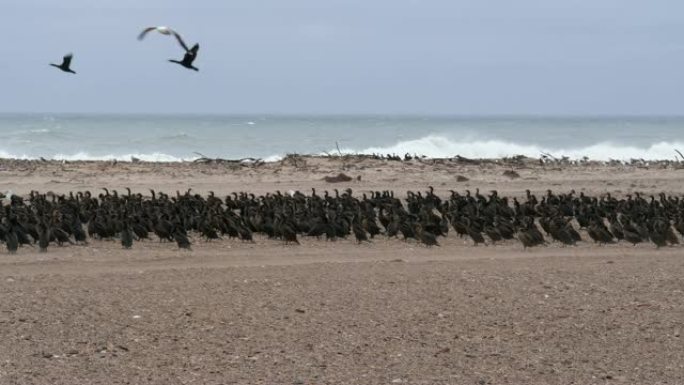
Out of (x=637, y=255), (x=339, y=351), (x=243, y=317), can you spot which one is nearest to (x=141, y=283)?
(x=243, y=317)

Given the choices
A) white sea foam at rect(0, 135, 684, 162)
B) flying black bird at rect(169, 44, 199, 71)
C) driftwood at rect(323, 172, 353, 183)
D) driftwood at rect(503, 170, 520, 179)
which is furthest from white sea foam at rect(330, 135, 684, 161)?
flying black bird at rect(169, 44, 199, 71)

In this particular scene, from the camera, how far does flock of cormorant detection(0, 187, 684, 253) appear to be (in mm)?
16109

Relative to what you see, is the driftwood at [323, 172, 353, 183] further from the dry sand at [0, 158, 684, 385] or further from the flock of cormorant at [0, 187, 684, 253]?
the dry sand at [0, 158, 684, 385]

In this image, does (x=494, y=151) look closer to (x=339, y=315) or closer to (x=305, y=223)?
(x=305, y=223)

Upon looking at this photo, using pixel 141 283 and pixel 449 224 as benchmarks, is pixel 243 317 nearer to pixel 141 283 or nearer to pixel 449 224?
pixel 141 283

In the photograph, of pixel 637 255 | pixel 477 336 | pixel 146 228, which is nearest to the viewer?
pixel 477 336

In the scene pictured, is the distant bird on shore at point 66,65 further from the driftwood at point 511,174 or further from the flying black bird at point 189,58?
the driftwood at point 511,174

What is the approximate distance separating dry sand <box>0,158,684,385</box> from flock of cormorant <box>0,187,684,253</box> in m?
0.50

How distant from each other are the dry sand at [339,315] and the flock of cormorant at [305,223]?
50 cm

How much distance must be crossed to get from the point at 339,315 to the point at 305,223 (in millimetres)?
6844

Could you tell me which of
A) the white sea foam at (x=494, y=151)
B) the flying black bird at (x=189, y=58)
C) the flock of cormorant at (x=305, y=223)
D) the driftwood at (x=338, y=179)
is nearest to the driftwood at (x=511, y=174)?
the driftwood at (x=338, y=179)

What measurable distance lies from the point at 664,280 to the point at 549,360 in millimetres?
3973

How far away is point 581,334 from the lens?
961cm

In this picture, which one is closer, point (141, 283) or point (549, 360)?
point (549, 360)
